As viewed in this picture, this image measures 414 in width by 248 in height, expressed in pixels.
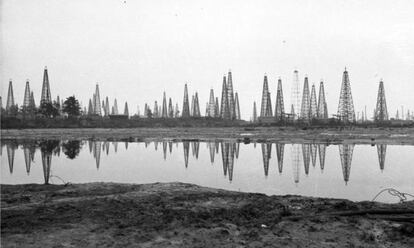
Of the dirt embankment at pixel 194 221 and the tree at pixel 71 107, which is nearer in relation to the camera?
the dirt embankment at pixel 194 221

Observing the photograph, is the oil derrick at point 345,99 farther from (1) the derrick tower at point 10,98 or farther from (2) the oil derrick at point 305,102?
(1) the derrick tower at point 10,98

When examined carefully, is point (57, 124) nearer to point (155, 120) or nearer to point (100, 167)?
point (155, 120)

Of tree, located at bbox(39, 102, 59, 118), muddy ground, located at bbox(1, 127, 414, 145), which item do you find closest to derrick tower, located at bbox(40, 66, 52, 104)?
tree, located at bbox(39, 102, 59, 118)

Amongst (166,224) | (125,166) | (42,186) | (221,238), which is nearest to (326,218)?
(221,238)

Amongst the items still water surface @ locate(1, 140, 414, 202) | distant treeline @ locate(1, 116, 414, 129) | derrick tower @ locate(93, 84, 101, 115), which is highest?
derrick tower @ locate(93, 84, 101, 115)

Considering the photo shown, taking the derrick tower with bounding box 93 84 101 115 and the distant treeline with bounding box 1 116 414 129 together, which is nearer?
the distant treeline with bounding box 1 116 414 129

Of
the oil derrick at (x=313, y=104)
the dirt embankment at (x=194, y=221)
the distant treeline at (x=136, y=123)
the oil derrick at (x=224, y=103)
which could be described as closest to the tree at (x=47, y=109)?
the distant treeline at (x=136, y=123)

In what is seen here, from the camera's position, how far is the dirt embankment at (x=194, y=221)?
6.16 metres

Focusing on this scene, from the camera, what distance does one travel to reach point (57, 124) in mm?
76188

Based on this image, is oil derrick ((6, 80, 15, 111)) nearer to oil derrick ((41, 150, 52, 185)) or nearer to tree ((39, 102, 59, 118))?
Answer: tree ((39, 102, 59, 118))

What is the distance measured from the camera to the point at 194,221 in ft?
23.9

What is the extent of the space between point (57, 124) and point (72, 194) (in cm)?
7186

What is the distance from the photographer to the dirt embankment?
243 inches

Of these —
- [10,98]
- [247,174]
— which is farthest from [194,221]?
[10,98]
